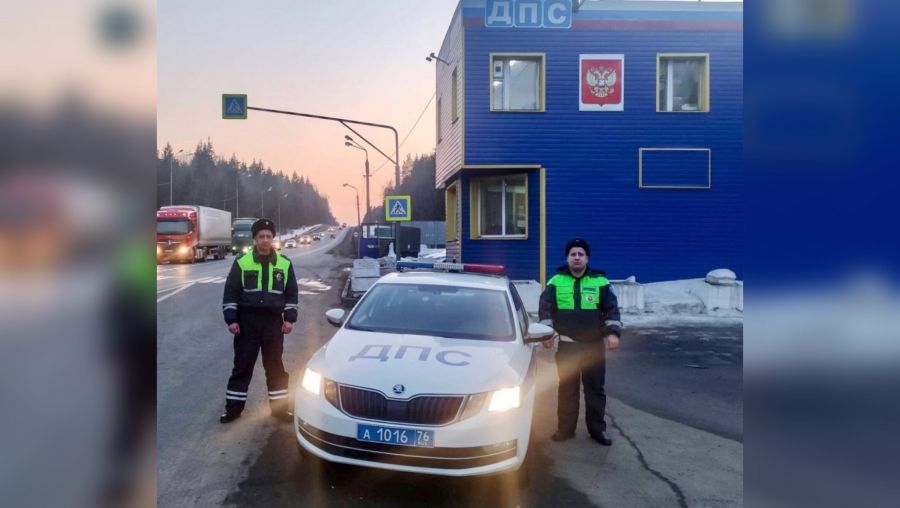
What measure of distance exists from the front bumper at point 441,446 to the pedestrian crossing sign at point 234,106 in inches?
667

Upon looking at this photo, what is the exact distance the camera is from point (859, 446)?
4.01 ft

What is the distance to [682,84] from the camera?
17.5 meters

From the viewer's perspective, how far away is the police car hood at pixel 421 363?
456cm

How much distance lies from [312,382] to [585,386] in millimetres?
2684

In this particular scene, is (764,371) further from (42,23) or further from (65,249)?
(42,23)

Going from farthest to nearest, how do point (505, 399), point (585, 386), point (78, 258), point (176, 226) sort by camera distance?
1. point (176, 226)
2. point (585, 386)
3. point (505, 399)
4. point (78, 258)

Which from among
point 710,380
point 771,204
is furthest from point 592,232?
point 771,204

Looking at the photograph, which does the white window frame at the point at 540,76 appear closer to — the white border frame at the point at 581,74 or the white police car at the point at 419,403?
the white border frame at the point at 581,74

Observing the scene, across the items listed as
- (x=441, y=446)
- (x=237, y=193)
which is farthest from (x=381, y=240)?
(x=237, y=193)

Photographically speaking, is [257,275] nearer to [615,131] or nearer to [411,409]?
[411,409]

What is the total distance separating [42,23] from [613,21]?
57.7 feet

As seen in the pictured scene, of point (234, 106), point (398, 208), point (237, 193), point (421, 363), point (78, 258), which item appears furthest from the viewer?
point (237, 193)

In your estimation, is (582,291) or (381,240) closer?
(582,291)

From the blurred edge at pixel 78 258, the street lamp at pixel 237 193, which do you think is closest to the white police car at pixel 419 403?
the blurred edge at pixel 78 258
